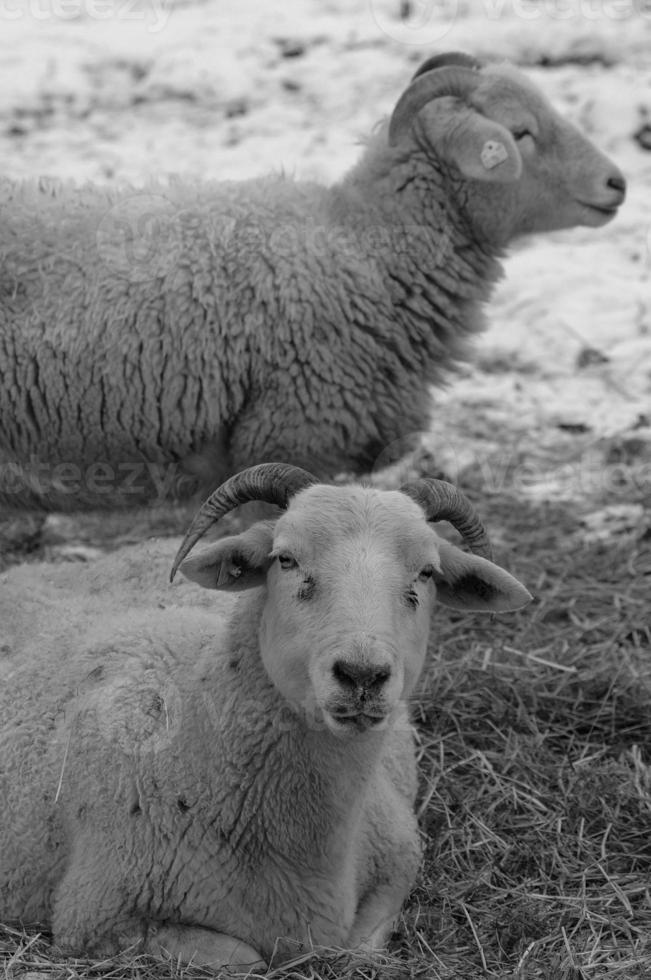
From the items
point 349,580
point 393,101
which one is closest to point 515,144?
point 349,580

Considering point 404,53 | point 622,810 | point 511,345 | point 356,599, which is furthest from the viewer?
point 404,53

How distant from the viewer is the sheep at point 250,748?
163 inches

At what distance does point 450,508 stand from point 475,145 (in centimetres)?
263

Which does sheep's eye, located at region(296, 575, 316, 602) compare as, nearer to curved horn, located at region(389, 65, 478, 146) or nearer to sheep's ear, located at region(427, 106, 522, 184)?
sheep's ear, located at region(427, 106, 522, 184)

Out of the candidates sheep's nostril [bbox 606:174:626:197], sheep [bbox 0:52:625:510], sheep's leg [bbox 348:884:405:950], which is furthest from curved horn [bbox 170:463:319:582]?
sheep's nostril [bbox 606:174:626:197]

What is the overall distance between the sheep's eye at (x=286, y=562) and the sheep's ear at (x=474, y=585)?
20.4 inches

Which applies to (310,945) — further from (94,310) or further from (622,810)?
(94,310)

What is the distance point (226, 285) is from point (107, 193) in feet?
2.65

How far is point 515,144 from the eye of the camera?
6.66m

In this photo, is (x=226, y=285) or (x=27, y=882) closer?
(x=27, y=882)

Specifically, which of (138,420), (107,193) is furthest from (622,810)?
(107,193)

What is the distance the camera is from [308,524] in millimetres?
4230

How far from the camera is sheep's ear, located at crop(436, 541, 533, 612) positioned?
4523 mm

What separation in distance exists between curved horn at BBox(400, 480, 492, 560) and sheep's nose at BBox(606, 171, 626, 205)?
287 cm
